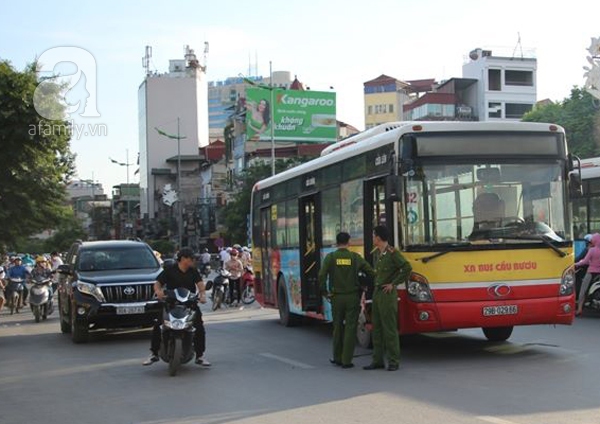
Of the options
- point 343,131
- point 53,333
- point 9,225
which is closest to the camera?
point 53,333

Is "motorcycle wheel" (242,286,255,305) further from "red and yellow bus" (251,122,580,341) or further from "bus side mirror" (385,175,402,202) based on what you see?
"bus side mirror" (385,175,402,202)

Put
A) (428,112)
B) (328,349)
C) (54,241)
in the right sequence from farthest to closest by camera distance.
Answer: (54,241) → (428,112) → (328,349)

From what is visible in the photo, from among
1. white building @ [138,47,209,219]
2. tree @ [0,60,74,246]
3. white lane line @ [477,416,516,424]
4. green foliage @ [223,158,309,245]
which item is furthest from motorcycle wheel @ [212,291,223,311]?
white building @ [138,47,209,219]

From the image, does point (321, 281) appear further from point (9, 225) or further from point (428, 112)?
point (428, 112)

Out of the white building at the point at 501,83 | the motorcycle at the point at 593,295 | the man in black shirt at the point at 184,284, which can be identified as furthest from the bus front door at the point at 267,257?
the white building at the point at 501,83

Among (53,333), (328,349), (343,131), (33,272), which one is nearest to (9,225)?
(33,272)

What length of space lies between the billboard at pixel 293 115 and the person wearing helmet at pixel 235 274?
49.3 metres

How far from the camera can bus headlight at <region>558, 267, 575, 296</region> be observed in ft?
37.6

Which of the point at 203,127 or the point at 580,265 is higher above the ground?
the point at 203,127

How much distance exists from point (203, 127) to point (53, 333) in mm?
117357

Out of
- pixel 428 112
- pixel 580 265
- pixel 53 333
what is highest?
pixel 428 112

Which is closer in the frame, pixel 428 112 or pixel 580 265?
pixel 580 265

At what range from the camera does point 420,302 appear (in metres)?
11.1

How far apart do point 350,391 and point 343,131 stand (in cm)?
10071
